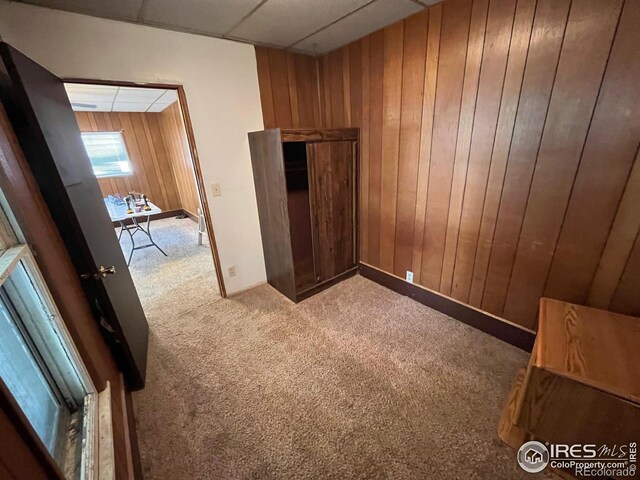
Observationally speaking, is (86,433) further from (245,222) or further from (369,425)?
(245,222)

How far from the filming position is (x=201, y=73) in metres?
2.11

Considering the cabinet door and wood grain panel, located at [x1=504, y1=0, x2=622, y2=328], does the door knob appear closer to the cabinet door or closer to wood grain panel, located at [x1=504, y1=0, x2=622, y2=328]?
the cabinet door

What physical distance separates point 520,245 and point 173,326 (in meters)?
2.76

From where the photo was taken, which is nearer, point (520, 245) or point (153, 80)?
point (520, 245)

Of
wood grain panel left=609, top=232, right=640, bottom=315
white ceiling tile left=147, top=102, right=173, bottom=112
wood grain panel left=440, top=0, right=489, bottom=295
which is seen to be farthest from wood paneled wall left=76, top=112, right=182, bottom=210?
wood grain panel left=609, top=232, right=640, bottom=315

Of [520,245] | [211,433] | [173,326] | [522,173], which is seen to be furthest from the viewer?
[173,326]

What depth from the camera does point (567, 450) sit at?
1.18m

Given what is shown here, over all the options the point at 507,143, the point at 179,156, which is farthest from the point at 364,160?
the point at 179,156

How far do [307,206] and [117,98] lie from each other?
151 inches

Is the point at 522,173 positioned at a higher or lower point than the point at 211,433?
higher

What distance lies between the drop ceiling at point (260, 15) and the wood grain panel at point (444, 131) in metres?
0.24

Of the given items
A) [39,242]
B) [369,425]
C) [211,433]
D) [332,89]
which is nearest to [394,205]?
[332,89]

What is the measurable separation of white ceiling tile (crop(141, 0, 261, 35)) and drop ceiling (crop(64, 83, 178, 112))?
1495mm

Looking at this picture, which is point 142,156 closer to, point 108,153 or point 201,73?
point 108,153
